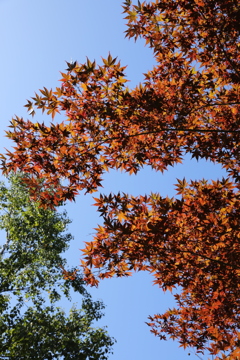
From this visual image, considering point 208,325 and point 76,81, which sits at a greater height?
point 76,81

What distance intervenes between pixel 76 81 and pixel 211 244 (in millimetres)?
3160

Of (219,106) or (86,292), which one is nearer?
(219,106)

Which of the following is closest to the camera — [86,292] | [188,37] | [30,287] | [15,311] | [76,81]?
[76,81]

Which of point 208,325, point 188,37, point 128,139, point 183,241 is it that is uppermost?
point 188,37

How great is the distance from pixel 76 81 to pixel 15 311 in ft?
31.5

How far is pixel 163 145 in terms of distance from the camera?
533cm

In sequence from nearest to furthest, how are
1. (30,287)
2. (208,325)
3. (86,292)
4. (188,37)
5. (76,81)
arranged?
1. (76,81)
2. (188,37)
3. (208,325)
4. (30,287)
5. (86,292)

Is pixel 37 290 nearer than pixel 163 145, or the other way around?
pixel 163 145

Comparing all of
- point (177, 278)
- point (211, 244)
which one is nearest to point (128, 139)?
point (211, 244)

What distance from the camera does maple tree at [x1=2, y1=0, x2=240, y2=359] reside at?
15.1ft

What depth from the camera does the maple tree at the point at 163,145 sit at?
459 cm

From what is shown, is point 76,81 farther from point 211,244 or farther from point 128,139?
point 211,244

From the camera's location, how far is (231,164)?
16.9 ft

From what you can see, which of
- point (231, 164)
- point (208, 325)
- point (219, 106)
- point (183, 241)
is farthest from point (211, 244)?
point (219, 106)
